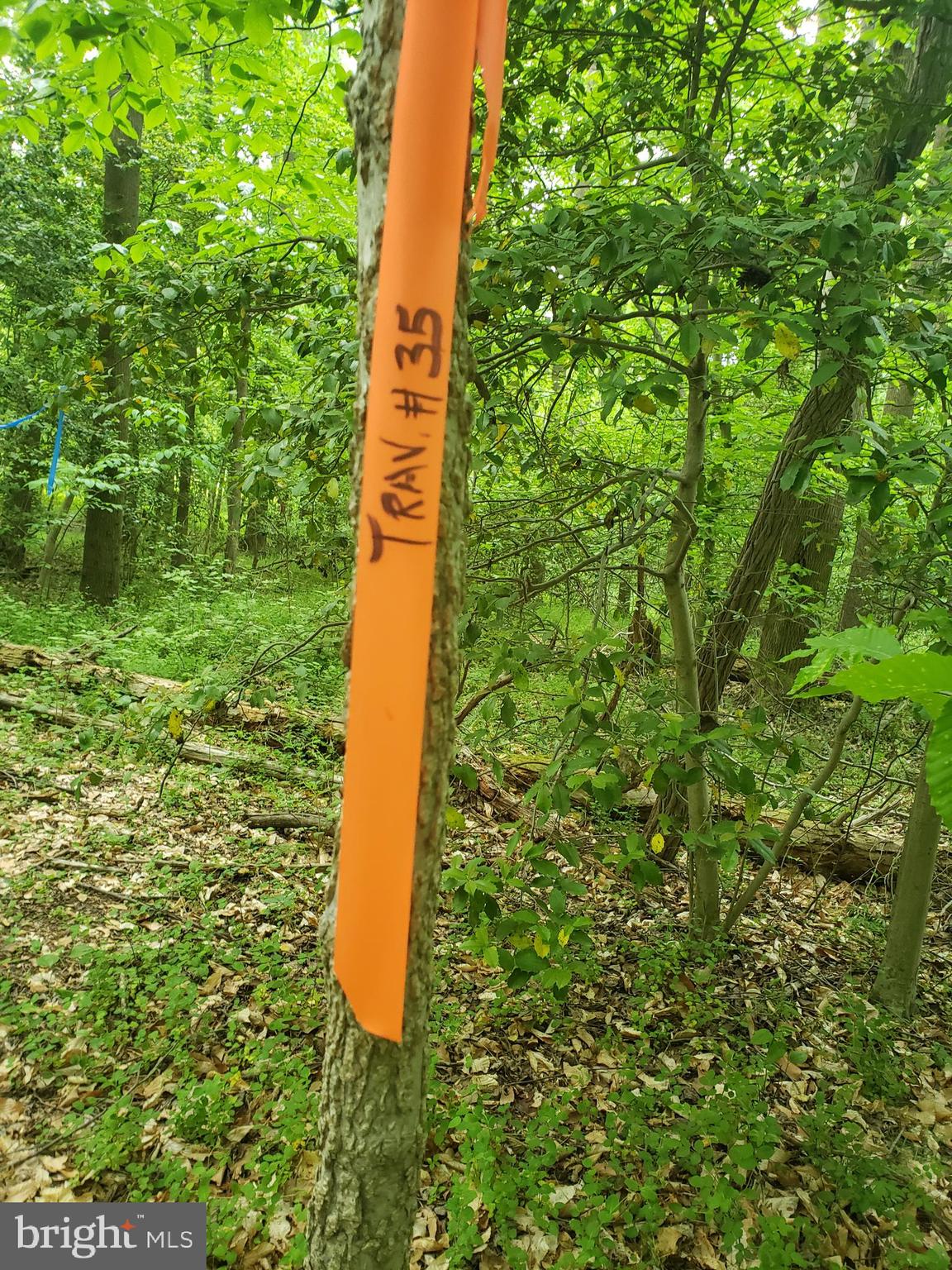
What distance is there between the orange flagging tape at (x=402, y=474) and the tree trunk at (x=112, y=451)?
256 inches

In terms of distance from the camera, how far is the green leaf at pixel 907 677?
0.94 meters

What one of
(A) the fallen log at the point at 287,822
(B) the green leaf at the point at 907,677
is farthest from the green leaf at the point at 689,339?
(A) the fallen log at the point at 287,822

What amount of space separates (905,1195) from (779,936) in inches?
63.0

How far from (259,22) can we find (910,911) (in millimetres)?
3904

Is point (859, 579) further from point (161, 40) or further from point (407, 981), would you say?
point (161, 40)

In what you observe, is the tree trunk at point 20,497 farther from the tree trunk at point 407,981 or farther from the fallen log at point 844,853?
the fallen log at point 844,853

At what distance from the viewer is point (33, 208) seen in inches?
273

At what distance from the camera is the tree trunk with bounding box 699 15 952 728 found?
2.48 metres

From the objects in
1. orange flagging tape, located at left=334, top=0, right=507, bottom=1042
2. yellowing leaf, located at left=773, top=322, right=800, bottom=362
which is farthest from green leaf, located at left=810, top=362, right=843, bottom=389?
orange flagging tape, located at left=334, top=0, right=507, bottom=1042

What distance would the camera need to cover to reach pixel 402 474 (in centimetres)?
92

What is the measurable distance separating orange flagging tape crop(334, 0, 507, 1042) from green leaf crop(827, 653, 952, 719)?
633 mm

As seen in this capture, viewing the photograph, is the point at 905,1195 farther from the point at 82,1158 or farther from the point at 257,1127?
the point at 82,1158

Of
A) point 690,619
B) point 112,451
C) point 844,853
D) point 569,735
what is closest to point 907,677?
point 569,735

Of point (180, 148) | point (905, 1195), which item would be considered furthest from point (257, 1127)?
point (180, 148)
